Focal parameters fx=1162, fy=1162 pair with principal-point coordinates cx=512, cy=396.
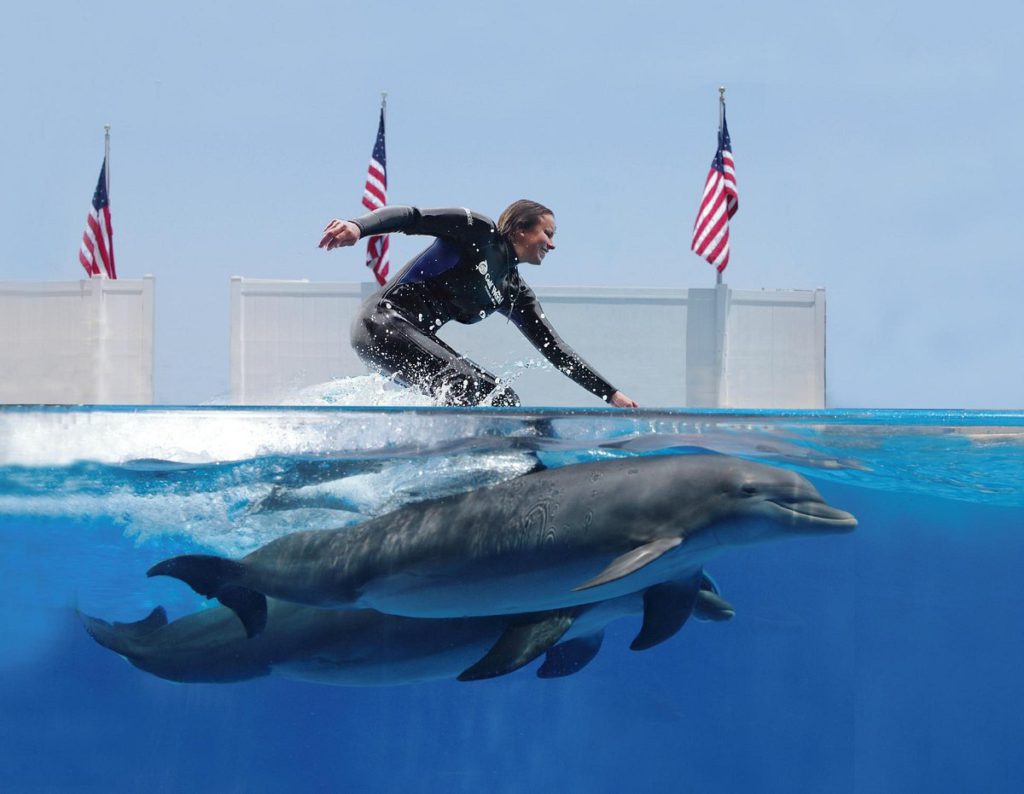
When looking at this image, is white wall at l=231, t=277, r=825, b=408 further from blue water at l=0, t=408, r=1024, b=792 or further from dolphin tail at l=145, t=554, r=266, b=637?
dolphin tail at l=145, t=554, r=266, b=637

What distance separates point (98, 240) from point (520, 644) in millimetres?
22709

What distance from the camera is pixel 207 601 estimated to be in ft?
22.4

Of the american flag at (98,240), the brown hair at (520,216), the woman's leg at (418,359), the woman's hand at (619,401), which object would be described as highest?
the american flag at (98,240)

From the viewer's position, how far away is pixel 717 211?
944 inches

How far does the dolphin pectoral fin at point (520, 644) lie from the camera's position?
5715mm

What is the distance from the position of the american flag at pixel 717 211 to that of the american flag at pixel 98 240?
1294cm

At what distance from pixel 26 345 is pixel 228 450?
68.1 feet

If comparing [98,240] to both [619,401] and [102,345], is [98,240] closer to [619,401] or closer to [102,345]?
[102,345]

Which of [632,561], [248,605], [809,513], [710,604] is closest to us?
[632,561]

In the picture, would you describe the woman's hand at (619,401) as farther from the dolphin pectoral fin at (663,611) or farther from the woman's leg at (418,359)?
the dolphin pectoral fin at (663,611)

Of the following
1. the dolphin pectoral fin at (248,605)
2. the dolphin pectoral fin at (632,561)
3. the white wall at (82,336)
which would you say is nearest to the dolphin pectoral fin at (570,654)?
the dolphin pectoral fin at (632,561)

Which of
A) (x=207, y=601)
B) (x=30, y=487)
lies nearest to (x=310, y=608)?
(x=207, y=601)

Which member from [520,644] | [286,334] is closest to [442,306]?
[520,644]

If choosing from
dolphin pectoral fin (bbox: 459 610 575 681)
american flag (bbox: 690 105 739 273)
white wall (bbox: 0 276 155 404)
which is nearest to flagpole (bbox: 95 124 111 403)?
white wall (bbox: 0 276 155 404)
